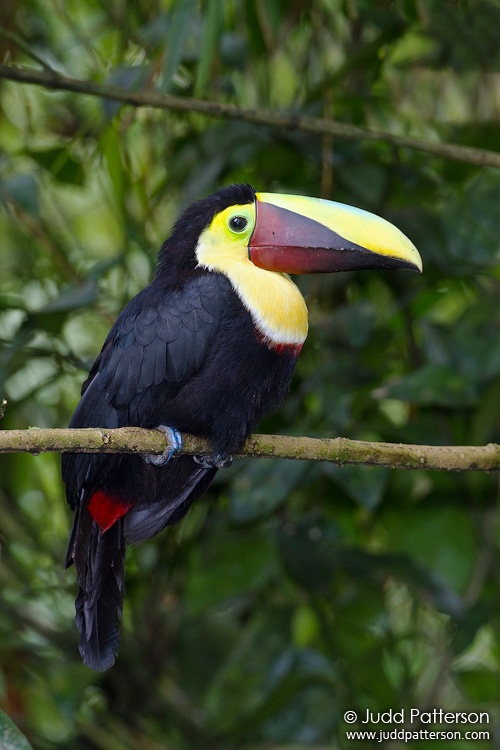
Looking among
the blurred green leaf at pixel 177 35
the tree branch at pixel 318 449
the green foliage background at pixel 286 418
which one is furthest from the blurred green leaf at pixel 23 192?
the tree branch at pixel 318 449

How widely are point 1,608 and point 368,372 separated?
1387 millimetres

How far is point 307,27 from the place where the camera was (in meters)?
3.51

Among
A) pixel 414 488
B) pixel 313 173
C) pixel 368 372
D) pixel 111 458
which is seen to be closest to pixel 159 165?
pixel 313 173

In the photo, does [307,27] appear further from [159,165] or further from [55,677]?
[55,677]

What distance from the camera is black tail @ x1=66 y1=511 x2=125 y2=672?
2.15 metres

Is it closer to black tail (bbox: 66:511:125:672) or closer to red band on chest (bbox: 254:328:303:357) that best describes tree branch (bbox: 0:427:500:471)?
red band on chest (bbox: 254:328:303:357)

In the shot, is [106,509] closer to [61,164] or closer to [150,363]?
[150,363]

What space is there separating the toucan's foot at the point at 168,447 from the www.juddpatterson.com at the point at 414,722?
1156mm

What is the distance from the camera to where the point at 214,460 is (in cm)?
219

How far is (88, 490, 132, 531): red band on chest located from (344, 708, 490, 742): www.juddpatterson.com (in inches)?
40.7

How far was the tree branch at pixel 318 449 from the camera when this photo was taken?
174 centimetres

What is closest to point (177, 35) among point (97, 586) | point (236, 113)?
point (236, 113)

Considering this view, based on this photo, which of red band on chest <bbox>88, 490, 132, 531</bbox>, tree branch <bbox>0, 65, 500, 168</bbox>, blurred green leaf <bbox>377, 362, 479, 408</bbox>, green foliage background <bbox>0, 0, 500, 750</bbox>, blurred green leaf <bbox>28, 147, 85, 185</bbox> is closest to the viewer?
red band on chest <bbox>88, 490, 132, 531</bbox>

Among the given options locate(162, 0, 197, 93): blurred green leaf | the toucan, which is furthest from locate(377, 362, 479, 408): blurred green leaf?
locate(162, 0, 197, 93): blurred green leaf
